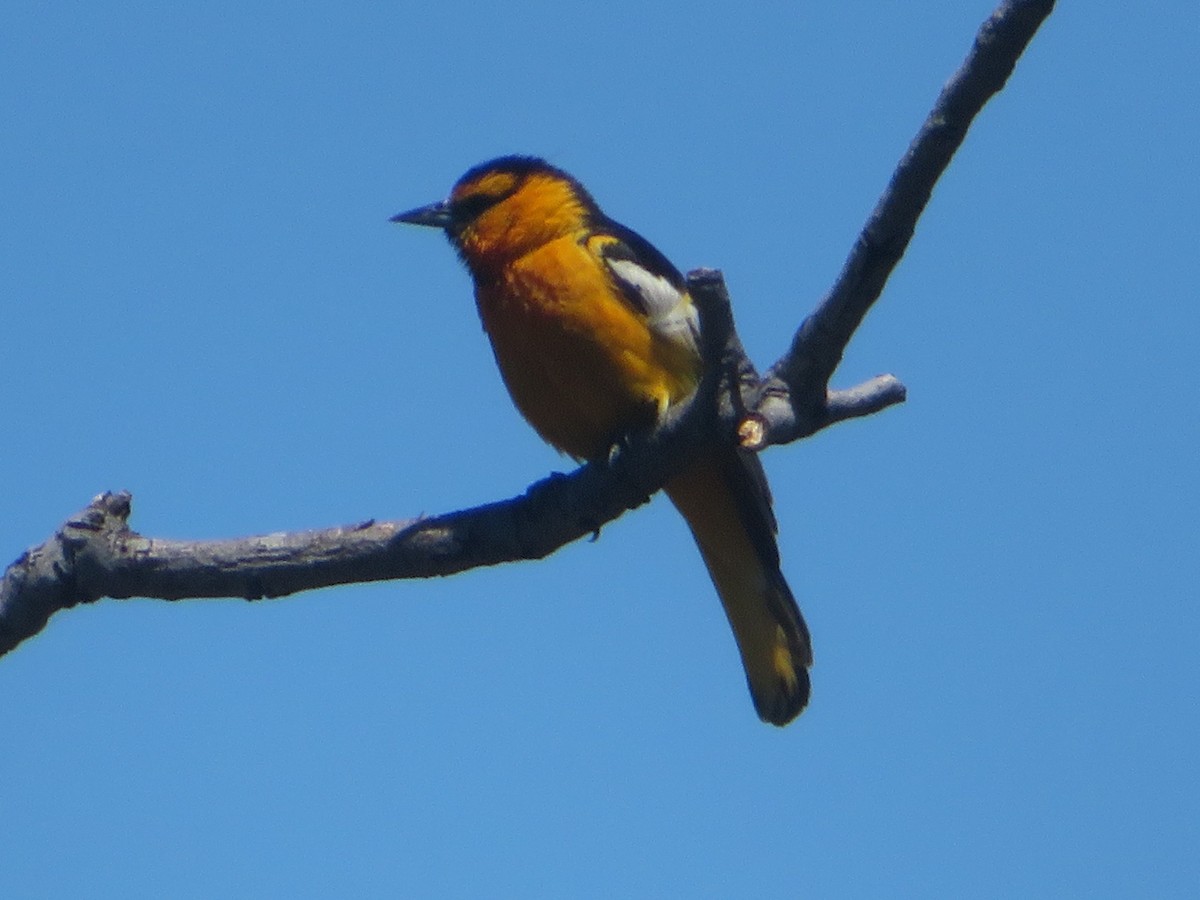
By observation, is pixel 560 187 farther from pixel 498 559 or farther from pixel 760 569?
pixel 498 559

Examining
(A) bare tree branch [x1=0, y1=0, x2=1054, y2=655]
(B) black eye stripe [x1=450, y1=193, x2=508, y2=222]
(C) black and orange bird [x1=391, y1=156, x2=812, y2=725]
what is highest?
(B) black eye stripe [x1=450, y1=193, x2=508, y2=222]

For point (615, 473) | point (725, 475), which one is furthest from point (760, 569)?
point (615, 473)

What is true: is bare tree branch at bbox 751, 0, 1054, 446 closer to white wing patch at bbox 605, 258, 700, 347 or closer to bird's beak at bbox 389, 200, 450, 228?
white wing patch at bbox 605, 258, 700, 347

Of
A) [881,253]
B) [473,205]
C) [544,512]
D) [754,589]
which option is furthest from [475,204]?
[881,253]

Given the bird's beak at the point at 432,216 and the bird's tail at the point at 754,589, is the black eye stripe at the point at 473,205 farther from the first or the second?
the bird's tail at the point at 754,589

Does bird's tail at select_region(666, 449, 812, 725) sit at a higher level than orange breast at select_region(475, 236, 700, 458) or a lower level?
lower

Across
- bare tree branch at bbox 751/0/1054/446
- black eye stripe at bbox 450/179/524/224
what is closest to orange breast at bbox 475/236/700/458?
black eye stripe at bbox 450/179/524/224

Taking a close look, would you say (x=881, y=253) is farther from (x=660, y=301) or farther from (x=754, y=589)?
(x=754, y=589)
